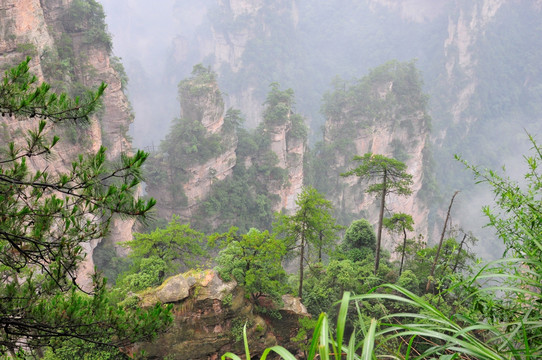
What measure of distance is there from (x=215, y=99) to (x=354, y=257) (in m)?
17.3

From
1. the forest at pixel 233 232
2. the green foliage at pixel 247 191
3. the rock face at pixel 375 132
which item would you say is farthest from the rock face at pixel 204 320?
the rock face at pixel 375 132

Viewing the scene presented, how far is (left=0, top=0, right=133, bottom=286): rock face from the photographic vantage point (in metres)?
11.7

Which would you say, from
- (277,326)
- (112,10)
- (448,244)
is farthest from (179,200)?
(112,10)

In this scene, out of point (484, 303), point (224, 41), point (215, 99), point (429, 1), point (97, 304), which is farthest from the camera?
point (429, 1)

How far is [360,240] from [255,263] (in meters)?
6.26

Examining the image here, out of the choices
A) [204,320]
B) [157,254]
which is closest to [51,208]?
[204,320]

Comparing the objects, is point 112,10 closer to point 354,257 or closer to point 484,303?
point 354,257

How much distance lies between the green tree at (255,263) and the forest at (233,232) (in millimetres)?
53

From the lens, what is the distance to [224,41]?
56.6 metres

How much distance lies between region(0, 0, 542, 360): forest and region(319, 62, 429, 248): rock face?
183 millimetres

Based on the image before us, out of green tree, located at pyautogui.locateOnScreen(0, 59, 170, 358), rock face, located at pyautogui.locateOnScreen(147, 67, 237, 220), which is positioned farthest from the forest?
rock face, located at pyautogui.locateOnScreen(147, 67, 237, 220)

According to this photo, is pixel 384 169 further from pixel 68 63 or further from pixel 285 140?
pixel 285 140

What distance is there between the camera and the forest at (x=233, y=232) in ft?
8.22

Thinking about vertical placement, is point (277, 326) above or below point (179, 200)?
below
